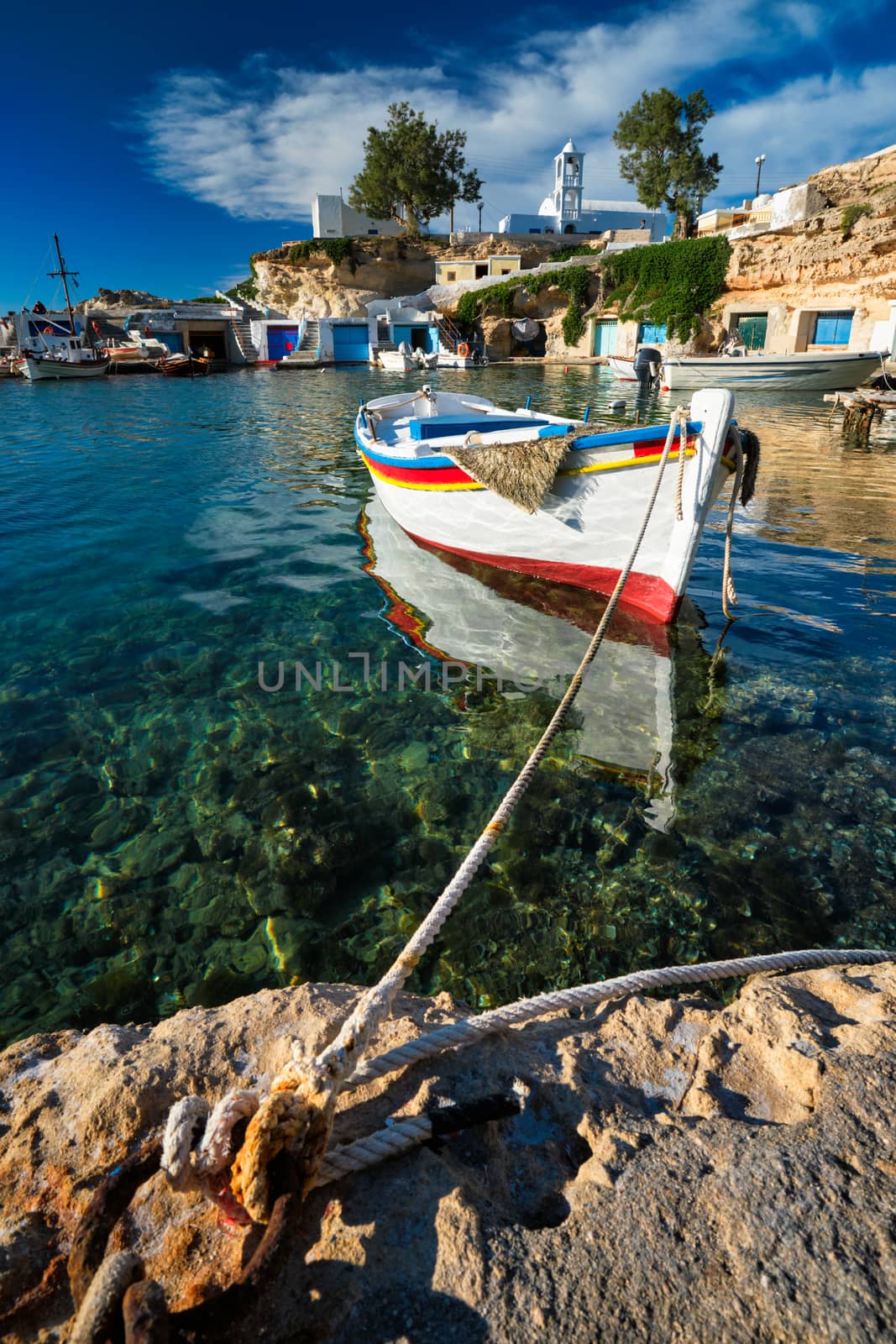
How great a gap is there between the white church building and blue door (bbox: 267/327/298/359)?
31.4 m

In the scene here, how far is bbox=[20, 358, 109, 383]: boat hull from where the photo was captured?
1528 inches

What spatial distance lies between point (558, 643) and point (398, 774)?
2594 millimetres

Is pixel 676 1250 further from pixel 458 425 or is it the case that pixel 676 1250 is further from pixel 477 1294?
pixel 458 425

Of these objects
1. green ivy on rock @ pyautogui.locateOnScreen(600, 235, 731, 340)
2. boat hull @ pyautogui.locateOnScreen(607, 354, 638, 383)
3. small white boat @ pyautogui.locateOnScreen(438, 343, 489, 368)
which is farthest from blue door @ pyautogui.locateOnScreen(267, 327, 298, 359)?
boat hull @ pyautogui.locateOnScreen(607, 354, 638, 383)

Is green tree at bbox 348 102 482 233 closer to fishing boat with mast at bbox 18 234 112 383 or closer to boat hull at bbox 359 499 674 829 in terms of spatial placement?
fishing boat with mast at bbox 18 234 112 383

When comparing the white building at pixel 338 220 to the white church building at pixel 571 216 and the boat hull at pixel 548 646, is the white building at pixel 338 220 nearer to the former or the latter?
the white church building at pixel 571 216

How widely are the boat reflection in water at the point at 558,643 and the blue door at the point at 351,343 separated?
4700cm

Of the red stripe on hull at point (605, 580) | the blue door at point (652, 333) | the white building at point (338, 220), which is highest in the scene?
the white building at point (338, 220)

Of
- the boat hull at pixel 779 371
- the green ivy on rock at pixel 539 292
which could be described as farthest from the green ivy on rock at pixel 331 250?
the boat hull at pixel 779 371

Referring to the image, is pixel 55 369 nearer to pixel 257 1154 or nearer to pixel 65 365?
pixel 65 365

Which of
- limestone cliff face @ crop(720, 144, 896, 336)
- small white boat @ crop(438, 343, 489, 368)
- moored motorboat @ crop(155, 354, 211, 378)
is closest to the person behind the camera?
limestone cliff face @ crop(720, 144, 896, 336)

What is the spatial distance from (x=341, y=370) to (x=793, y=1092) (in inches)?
1914

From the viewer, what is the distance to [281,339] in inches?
2064

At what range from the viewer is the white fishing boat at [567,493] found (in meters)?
5.83
